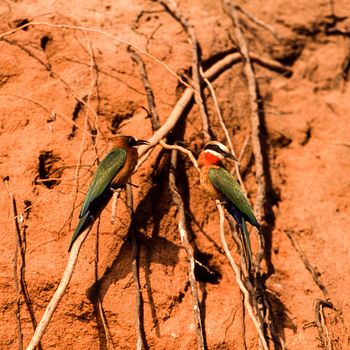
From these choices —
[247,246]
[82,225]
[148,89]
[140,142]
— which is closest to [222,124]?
[148,89]

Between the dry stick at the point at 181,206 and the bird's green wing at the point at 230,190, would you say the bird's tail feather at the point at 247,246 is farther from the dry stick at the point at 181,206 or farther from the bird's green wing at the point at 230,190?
the dry stick at the point at 181,206

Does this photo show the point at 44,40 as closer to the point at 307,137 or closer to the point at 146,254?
the point at 146,254

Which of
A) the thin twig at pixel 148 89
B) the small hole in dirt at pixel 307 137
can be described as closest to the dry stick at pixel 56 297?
the thin twig at pixel 148 89

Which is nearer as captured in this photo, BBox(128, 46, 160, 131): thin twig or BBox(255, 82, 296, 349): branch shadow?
BBox(255, 82, 296, 349): branch shadow

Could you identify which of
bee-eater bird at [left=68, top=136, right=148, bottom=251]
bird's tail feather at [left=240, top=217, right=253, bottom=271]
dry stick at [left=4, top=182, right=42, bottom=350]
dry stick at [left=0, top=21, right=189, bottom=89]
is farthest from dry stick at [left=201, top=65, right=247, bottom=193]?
dry stick at [left=4, top=182, right=42, bottom=350]

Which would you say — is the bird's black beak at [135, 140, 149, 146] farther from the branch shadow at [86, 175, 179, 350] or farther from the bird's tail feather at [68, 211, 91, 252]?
the bird's tail feather at [68, 211, 91, 252]

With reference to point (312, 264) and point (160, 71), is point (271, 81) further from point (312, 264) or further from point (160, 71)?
point (312, 264)

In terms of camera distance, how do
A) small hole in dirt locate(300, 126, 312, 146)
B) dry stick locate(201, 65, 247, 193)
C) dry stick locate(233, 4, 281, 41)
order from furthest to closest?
dry stick locate(233, 4, 281, 41)
small hole in dirt locate(300, 126, 312, 146)
dry stick locate(201, 65, 247, 193)

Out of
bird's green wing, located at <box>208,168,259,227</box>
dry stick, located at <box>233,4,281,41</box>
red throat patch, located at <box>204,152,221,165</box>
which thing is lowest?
bird's green wing, located at <box>208,168,259,227</box>
